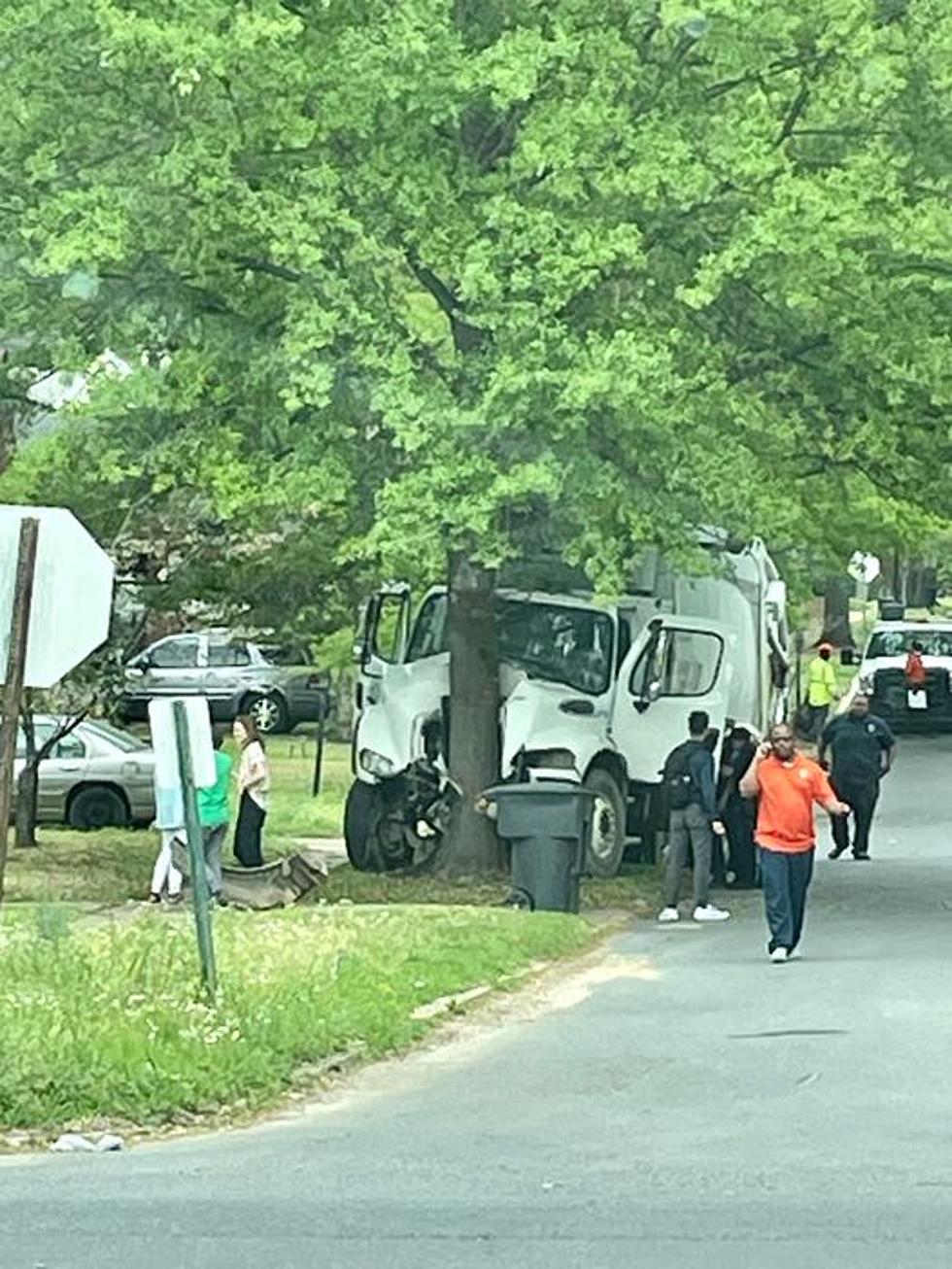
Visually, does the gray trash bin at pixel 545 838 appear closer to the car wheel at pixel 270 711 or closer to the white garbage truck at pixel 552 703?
the white garbage truck at pixel 552 703

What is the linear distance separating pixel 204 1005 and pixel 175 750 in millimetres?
1310

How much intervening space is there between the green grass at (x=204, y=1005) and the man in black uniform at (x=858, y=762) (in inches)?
338

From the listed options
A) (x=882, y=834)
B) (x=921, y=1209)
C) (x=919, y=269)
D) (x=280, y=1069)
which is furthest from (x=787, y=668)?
(x=921, y=1209)

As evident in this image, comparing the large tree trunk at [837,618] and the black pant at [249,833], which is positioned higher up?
the large tree trunk at [837,618]

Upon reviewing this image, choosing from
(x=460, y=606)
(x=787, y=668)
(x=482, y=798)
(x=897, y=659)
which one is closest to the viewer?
(x=482, y=798)

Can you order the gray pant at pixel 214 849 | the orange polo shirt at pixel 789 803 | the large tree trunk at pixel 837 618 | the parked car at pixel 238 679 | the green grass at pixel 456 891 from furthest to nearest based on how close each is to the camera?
the large tree trunk at pixel 837 618 → the parked car at pixel 238 679 → the green grass at pixel 456 891 → the gray pant at pixel 214 849 → the orange polo shirt at pixel 789 803

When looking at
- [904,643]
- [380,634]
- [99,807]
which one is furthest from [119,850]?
[904,643]

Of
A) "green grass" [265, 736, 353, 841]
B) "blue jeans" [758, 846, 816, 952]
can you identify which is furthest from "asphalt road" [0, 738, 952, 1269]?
"green grass" [265, 736, 353, 841]

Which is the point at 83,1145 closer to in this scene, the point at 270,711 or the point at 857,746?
the point at 857,746

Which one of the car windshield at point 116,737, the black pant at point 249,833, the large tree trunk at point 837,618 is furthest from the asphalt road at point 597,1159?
the large tree trunk at point 837,618

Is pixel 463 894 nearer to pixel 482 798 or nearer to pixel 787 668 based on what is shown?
pixel 482 798

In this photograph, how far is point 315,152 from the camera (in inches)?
843

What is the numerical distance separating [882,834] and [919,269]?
11639mm

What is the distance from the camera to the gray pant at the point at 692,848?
22.1 meters
